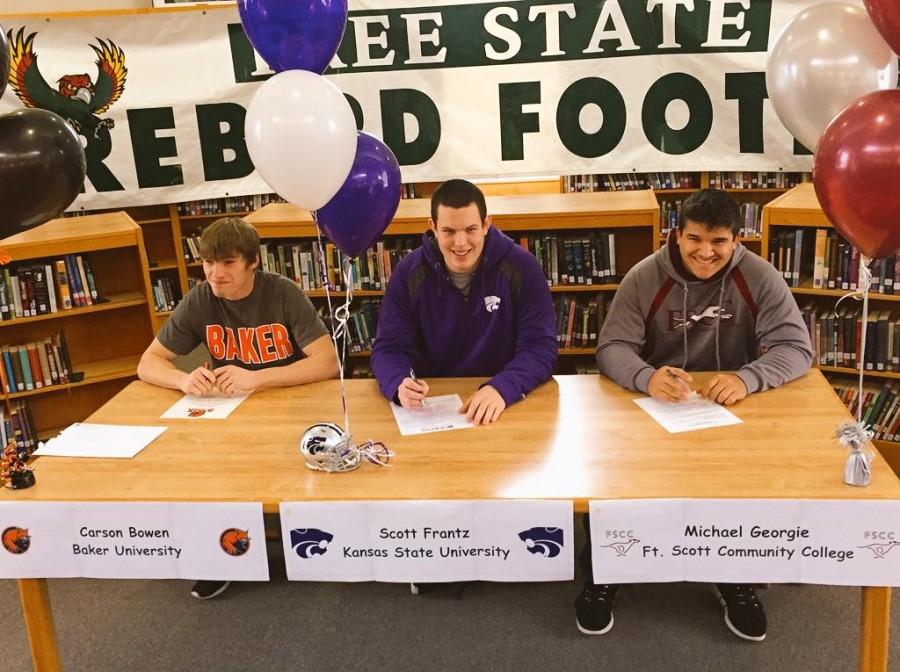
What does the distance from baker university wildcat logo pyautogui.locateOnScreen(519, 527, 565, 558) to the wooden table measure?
0.23 feet

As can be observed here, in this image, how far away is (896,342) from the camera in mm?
3127

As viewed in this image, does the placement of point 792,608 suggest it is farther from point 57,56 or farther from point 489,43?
point 57,56

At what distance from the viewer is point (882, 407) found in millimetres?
3238

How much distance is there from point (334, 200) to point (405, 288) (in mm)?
444

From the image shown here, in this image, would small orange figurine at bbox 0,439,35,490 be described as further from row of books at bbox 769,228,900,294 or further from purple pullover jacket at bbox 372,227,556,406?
row of books at bbox 769,228,900,294

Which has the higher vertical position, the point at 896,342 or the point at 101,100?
the point at 101,100

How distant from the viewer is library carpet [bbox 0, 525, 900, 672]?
223 cm

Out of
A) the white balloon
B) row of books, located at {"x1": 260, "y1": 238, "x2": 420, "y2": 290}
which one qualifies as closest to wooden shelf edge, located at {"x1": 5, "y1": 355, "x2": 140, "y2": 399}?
row of books, located at {"x1": 260, "y1": 238, "x2": 420, "y2": 290}

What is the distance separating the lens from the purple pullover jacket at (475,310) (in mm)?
2439

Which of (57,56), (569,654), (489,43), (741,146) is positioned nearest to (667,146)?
(741,146)

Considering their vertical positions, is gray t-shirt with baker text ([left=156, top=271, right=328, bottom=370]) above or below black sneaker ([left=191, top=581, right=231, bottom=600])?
above

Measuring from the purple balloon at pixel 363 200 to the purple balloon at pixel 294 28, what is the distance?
266 millimetres

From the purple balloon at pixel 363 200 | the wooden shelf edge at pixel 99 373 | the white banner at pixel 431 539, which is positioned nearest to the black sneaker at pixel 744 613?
the white banner at pixel 431 539

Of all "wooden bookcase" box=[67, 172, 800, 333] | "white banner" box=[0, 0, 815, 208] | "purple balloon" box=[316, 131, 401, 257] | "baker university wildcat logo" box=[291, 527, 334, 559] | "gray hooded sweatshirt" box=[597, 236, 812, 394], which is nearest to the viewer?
"baker university wildcat logo" box=[291, 527, 334, 559]
